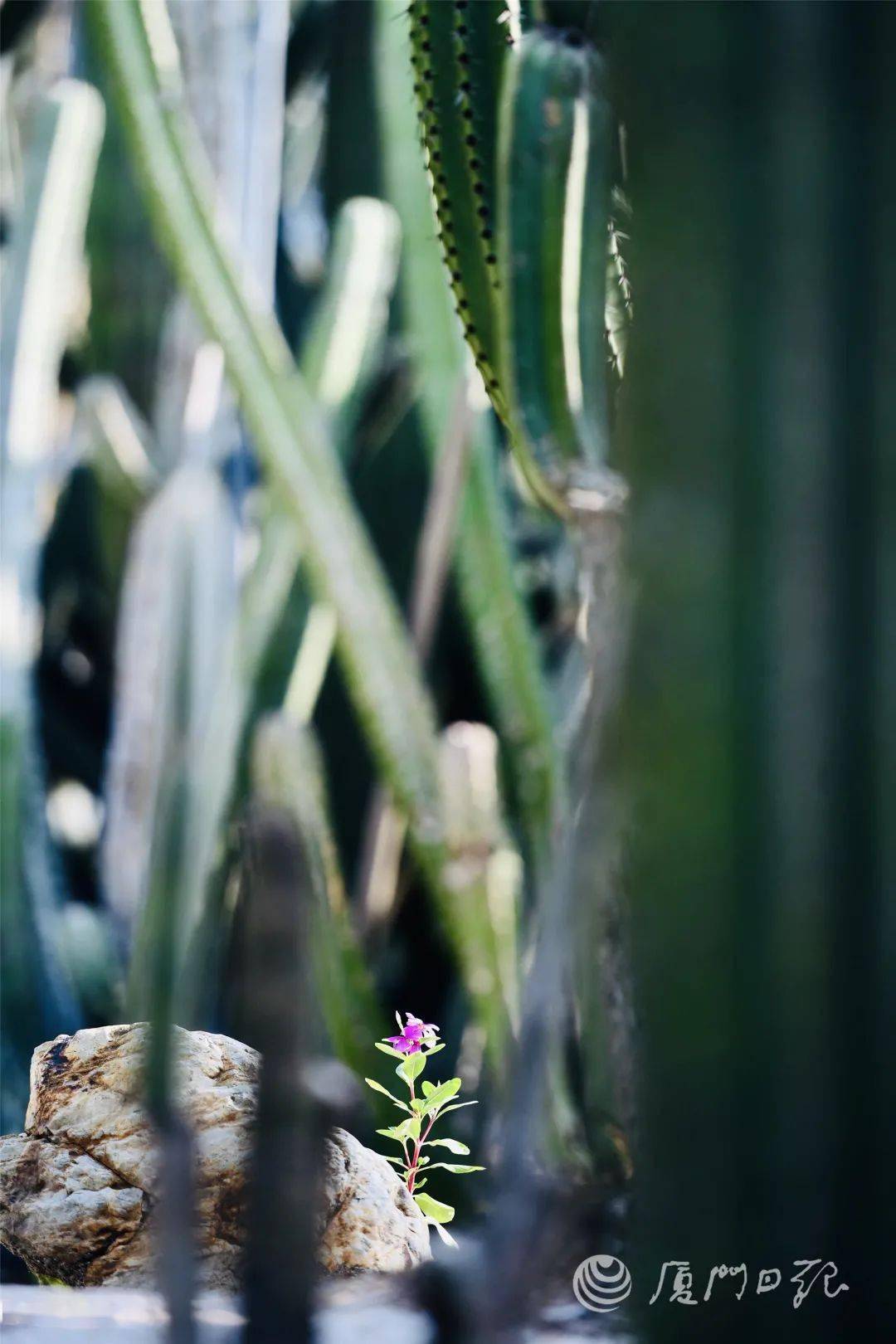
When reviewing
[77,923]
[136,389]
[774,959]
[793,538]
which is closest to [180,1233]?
[774,959]

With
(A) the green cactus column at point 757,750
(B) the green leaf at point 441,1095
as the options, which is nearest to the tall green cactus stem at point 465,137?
(A) the green cactus column at point 757,750

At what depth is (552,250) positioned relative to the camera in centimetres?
74

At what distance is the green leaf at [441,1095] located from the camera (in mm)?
622

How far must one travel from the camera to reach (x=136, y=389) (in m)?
1.99

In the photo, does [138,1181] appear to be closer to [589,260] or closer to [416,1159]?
[416,1159]

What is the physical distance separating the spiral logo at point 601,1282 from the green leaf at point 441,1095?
0.36 feet

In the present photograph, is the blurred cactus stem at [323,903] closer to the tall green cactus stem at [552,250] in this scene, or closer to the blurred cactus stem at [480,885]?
the blurred cactus stem at [480,885]

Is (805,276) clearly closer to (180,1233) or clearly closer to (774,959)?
(774,959)

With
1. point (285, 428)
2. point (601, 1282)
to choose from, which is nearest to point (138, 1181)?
point (601, 1282)

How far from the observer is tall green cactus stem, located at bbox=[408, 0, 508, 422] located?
0.78 meters

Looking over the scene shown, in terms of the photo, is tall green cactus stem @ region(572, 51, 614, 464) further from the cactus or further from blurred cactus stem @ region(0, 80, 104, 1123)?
blurred cactus stem @ region(0, 80, 104, 1123)

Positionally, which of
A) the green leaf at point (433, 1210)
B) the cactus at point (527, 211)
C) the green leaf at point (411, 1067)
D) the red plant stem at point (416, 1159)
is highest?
the cactus at point (527, 211)

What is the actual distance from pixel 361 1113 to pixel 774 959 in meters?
0.24

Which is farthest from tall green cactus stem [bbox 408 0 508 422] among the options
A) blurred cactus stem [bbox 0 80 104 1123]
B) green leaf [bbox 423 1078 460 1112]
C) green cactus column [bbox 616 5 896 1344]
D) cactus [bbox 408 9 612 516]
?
blurred cactus stem [bbox 0 80 104 1123]
